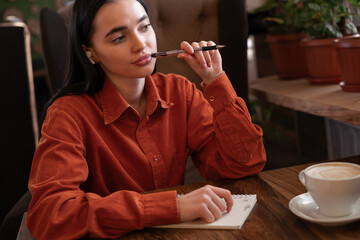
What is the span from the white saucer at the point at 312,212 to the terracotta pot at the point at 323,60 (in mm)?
1027

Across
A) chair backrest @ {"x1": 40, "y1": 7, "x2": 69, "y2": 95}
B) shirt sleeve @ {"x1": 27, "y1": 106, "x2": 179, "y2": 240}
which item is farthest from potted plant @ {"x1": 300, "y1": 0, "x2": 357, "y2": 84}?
shirt sleeve @ {"x1": 27, "y1": 106, "x2": 179, "y2": 240}

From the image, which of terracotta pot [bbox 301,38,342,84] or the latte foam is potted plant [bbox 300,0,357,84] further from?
the latte foam

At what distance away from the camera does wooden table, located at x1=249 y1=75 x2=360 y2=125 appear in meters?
1.41

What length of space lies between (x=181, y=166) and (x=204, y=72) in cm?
31

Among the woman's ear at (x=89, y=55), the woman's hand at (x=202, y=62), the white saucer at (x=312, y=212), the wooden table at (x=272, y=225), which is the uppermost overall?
the woman's ear at (x=89, y=55)

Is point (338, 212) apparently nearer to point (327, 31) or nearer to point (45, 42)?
point (327, 31)

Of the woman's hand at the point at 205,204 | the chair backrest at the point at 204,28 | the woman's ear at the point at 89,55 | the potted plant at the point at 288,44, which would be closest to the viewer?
the woman's hand at the point at 205,204

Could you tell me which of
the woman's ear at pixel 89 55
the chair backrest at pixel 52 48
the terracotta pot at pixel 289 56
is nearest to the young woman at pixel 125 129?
the woman's ear at pixel 89 55

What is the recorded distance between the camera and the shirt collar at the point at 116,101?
49.5 inches

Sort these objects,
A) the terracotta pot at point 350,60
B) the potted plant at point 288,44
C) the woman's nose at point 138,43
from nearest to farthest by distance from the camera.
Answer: the woman's nose at point 138,43
the terracotta pot at point 350,60
the potted plant at point 288,44

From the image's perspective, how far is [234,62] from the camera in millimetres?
1754

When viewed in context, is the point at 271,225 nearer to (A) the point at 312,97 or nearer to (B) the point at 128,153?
(B) the point at 128,153

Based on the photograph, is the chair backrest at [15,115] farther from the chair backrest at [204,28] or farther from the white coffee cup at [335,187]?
the white coffee cup at [335,187]

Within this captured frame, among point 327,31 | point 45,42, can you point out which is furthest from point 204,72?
point 45,42
